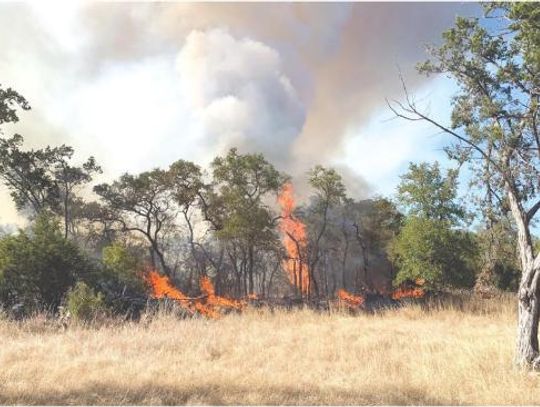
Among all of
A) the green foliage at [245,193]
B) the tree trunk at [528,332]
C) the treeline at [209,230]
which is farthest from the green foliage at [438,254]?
the tree trunk at [528,332]

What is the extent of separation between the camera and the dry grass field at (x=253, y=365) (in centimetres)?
835

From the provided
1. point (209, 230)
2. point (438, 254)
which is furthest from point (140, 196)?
point (438, 254)

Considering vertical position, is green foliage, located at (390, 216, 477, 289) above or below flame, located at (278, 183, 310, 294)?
below

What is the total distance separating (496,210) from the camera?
1245 centimetres

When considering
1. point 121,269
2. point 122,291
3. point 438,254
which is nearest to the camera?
point 122,291

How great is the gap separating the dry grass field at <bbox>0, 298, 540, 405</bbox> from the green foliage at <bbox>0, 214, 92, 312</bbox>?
3668mm

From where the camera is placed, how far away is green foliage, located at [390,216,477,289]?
107ft

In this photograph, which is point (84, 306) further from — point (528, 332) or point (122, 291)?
point (528, 332)

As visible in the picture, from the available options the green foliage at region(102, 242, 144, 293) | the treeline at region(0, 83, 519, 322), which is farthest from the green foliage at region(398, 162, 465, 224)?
the green foliage at region(102, 242, 144, 293)

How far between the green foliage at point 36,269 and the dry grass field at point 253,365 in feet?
12.0

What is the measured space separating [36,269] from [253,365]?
10.5m

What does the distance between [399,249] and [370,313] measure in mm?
12594

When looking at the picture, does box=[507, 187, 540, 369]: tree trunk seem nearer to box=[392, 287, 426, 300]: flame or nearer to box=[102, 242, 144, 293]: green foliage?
box=[102, 242, 144, 293]: green foliage

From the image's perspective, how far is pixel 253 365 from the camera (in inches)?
418
